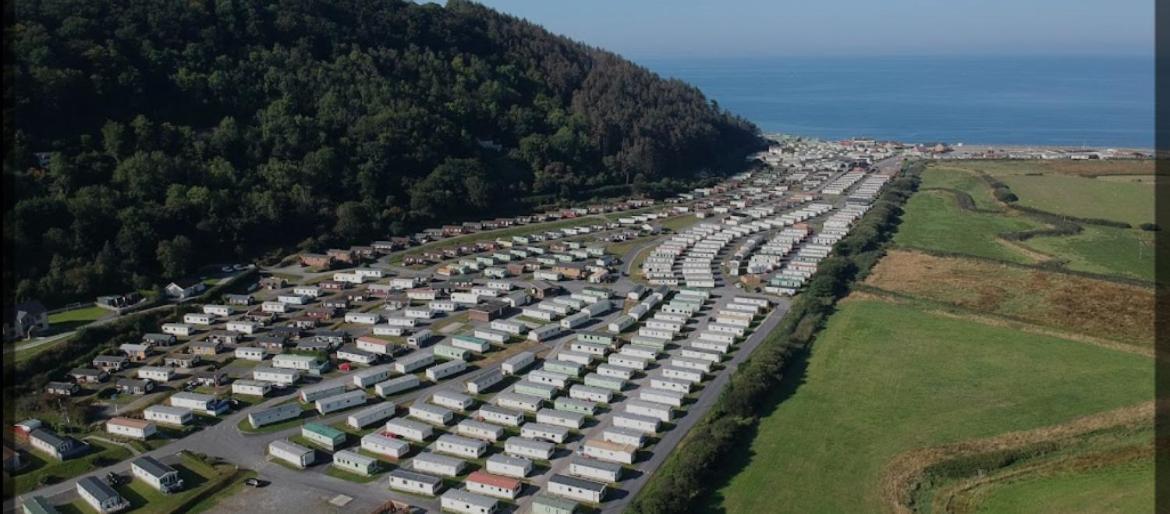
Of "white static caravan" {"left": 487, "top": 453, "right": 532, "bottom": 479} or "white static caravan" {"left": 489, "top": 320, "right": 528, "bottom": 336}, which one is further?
"white static caravan" {"left": 489, "top": 320, "right": 528, "bottom": 336}

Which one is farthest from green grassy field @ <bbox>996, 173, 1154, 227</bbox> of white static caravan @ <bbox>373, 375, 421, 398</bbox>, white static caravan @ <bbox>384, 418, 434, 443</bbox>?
white static caravan @ <bbox>384, 418, 434, 443</bbox>

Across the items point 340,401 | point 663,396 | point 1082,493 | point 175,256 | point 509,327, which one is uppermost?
point 175,256

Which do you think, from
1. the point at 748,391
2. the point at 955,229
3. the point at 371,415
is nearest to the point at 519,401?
the point at 371,415

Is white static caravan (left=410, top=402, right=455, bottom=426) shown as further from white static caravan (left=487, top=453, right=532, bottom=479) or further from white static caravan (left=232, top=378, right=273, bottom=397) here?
white static caravan (left=232, top=378, right=273, bottom=397)

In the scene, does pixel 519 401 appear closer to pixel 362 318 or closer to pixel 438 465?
pixel 438 465

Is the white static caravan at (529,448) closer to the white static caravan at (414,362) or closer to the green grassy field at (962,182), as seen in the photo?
the white static caravan at (414,362)
